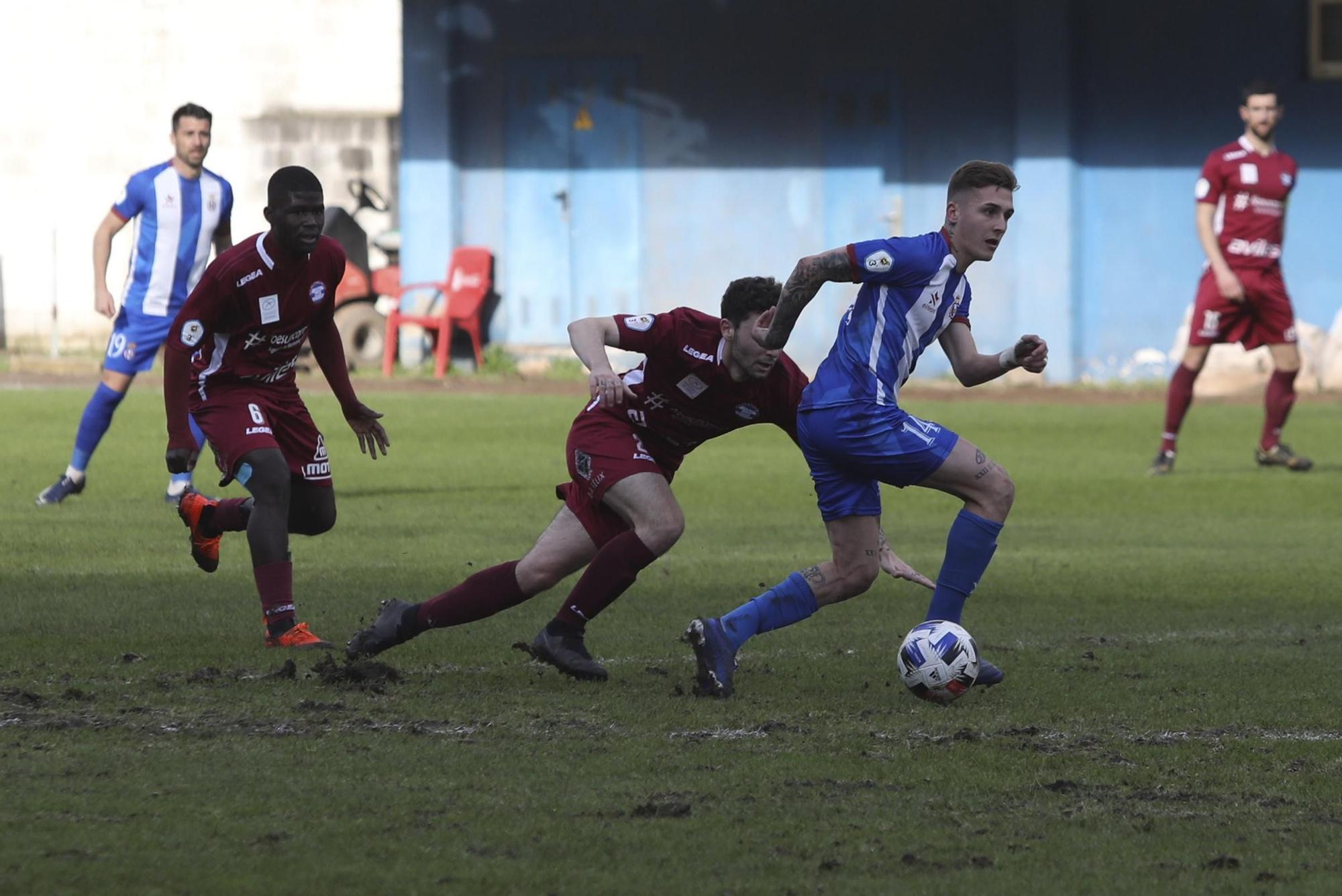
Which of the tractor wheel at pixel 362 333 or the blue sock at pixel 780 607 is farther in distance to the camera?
the tractor wheel at pixel 362 333

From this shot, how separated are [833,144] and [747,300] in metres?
16.7

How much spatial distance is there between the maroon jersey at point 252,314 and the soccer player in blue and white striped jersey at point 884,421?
69.5 inches

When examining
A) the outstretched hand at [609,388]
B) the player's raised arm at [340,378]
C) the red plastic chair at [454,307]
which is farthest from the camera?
the red plastic chair at [454,307]

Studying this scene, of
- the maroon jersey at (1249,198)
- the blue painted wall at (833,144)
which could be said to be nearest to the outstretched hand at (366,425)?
the maroon jersey at (1249,198)

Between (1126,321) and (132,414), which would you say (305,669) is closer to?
(132,414)

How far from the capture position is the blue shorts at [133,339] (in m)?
11.3

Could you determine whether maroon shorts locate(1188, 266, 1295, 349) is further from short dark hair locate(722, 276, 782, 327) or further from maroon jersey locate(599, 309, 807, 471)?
short dark hair locate(722, 276, 782, 327)

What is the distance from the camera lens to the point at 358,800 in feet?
14.8

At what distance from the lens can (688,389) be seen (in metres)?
6.34

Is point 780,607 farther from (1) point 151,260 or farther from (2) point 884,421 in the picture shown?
(1) point 151,260

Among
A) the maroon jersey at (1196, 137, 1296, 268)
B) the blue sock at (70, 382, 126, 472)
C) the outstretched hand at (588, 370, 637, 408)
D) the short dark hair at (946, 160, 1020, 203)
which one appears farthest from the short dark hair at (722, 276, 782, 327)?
the maroon jersey at (1196, 137, 1296, 268)

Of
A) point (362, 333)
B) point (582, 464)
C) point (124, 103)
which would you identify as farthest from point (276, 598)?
point (124, 103)

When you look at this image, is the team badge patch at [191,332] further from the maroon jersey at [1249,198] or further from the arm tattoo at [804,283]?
the maroon jersey at [1249,198]

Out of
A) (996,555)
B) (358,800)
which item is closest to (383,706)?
(358,800)
